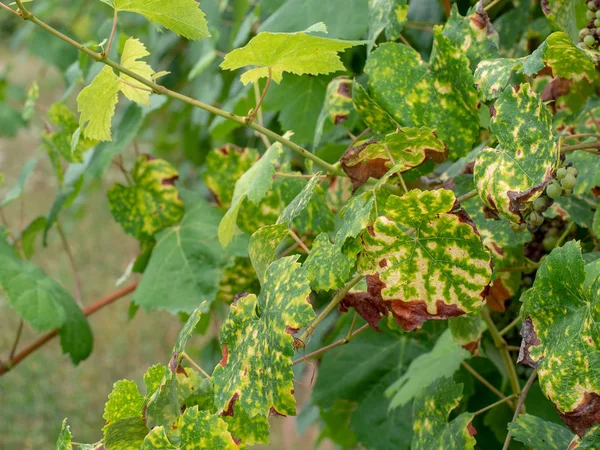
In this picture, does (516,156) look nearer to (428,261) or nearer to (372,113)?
(428,261)

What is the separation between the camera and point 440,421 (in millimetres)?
777

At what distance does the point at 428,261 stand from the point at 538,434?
0.21 m

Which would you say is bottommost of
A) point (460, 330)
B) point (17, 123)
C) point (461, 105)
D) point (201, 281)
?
point (17, 123)

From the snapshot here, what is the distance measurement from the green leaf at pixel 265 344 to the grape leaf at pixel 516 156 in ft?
0.56

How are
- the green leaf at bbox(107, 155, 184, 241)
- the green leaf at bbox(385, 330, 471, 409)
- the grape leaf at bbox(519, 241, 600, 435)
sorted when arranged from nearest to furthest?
the grape leaf at bbox(519, 241, 600, 435), the green leaf at bbox(385, 330, 471, 409), the green leaf at bbox(107, 155, 184, 241)

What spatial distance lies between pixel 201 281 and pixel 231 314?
1.59 ft

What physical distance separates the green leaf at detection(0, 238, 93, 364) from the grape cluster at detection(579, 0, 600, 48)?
0.89m

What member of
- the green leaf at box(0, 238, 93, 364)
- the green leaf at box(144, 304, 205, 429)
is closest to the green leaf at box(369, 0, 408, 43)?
the green leaf at box(144, 304, 205, 429)

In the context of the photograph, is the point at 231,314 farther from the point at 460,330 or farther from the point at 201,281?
the point at 201,281

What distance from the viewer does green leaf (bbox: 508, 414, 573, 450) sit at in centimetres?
67

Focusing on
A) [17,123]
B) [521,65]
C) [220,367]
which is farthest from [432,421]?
[17,123]

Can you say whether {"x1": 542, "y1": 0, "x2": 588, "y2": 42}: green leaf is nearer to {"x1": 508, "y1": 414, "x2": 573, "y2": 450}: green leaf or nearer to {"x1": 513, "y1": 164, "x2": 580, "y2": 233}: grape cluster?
{"x1": 513, "y1": 164, "x2": 580, "y2": 233}: grape cluster

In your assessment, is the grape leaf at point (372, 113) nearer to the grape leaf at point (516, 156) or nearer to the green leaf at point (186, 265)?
the grape leaf at point (516, 156)

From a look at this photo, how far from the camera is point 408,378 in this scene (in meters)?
1.04
